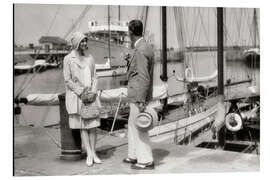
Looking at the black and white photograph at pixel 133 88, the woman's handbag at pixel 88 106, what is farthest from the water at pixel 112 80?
the woman's handbag at pixel 88 106

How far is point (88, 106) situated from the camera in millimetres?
4535

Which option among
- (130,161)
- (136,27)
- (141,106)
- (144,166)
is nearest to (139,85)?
(141,106)

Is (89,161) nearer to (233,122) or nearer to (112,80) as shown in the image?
(112,80)

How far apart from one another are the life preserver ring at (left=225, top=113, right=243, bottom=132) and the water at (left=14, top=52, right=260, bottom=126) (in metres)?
0.52

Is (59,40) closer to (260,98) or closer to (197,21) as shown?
(197,21)

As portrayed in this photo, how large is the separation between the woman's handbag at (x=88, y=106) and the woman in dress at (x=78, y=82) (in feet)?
0.13

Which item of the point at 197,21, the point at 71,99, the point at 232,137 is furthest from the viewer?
the point at 232,137

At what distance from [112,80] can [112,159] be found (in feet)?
4.88

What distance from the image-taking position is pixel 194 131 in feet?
24.6

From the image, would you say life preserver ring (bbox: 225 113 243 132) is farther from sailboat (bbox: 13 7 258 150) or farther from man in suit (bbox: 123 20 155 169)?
man in suit (bbox: 123 20 155 169)

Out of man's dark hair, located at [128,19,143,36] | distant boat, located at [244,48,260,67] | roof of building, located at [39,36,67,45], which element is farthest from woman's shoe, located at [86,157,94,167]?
distant boat, located at [244,48,260,67]

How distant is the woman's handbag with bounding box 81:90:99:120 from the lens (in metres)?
4.49
